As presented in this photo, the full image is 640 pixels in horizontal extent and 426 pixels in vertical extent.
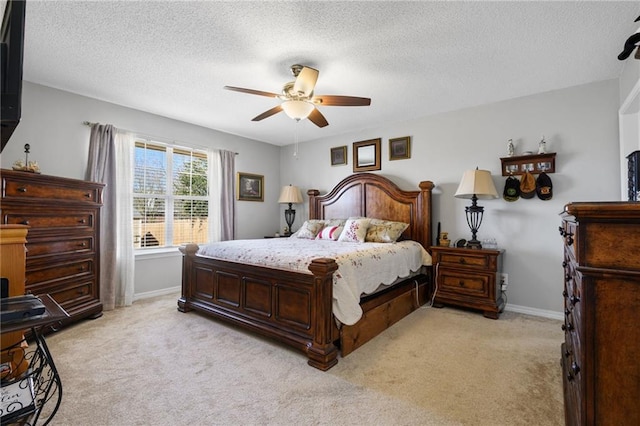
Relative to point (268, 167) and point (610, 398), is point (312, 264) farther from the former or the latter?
point (268, 167)

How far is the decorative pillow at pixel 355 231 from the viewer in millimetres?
3771

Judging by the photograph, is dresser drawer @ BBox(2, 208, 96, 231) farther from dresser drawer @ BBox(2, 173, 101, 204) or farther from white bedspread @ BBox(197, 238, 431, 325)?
white bedspread @ BBox(197, 238, 431, 325)

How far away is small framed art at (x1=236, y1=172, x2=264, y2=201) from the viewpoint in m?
5.23

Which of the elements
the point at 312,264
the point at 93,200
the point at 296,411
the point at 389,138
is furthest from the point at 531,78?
the point at 93,200

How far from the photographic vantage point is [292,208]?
563 centimetres

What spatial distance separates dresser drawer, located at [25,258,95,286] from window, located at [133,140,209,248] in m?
0.93

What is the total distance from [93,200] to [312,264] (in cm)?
257

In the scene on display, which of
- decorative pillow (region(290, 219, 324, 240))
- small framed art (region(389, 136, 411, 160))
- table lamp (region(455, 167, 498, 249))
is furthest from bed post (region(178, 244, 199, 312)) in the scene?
table lamp (region(455, 167, 498, 249))

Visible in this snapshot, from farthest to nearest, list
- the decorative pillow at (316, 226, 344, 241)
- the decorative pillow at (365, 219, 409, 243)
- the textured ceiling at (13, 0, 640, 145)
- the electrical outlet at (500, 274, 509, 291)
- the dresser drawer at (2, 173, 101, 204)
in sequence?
1. the decorative pillow at (316, 226, 344, 241)
2. the decorative pillow at (365, 219, 409, 243)
3. the electrical outlet at (500, 274, 509, 291)
4. the dresser drawer at (2, 173, 101, 204)
5. the textured ceiling at (13, 0, 640, 145)

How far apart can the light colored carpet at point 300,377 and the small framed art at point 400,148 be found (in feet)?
7.82

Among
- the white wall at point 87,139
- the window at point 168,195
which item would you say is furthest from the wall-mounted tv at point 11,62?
the window at point 168,195

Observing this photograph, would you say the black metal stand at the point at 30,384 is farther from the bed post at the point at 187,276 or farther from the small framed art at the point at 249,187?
the small framed art at the point at 249,187

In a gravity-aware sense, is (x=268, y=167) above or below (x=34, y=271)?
above

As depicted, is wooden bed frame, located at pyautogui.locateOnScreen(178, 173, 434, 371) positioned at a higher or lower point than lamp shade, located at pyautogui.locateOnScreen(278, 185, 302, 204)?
lower
